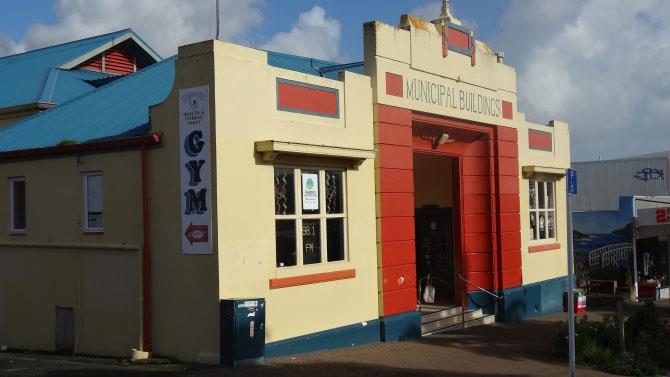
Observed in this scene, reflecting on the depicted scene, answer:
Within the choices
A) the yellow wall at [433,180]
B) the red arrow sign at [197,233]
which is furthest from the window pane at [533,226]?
the red arrow sign at [197,233]

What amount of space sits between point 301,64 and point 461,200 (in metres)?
5.34

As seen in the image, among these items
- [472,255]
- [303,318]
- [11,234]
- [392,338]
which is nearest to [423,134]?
[472,255]

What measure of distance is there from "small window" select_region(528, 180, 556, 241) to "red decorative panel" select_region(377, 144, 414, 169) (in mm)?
6400

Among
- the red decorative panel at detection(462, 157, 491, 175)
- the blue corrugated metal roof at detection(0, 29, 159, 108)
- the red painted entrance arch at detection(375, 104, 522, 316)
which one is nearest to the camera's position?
the red painted entrance arch at detection(375, 104, 522, 316)

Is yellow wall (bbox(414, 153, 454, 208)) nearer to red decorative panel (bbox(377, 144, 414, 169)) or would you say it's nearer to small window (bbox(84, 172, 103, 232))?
red decorative panel (bbox(377, 144, 414, 169))

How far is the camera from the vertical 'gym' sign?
38.4 feet

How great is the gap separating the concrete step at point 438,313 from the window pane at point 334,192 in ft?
12.4

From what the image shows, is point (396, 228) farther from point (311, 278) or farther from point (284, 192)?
point (284, 192)

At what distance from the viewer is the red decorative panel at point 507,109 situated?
1933cm

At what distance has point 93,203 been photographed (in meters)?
13.7

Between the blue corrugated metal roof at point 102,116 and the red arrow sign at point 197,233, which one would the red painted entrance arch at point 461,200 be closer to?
the red arrow sign at point 197,233

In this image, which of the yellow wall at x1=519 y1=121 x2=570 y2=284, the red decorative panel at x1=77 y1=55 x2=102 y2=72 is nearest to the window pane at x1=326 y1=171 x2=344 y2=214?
the yellow wall at x1=519 y1=121 x2=570 y2=284

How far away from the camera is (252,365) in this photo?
11.6 metres

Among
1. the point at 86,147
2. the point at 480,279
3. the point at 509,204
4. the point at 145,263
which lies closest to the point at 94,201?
the point at 86,147
